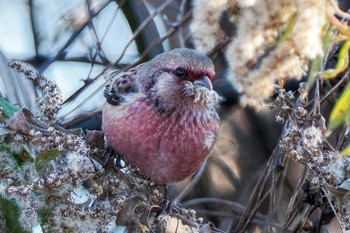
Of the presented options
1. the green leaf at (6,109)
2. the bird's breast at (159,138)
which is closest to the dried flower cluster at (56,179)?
the green leaf at (6,109)

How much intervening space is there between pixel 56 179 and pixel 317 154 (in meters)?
0.72

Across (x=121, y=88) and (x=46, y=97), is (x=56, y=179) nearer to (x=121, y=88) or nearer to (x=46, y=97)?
(x=46, y=97)

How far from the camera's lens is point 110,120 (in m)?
2.78

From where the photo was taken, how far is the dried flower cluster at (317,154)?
2.03 metres

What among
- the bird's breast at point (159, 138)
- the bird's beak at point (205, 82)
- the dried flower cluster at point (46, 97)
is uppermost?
the dried flower cluster at point (46, 97)

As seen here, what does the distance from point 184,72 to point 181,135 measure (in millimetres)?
242

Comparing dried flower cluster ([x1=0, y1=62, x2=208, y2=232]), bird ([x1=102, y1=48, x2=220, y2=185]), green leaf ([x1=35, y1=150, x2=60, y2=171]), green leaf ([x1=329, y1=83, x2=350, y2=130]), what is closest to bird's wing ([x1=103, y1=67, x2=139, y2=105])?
bird ([x1=102, y1=48, x2=220, y2=185])

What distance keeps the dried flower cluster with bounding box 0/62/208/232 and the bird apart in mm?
572

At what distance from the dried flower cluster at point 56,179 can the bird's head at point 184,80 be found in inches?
28.6

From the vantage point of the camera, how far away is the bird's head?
2752mm

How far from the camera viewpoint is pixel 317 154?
2.04 m

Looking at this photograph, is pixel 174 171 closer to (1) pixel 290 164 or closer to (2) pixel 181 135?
(2) pixel 181 135

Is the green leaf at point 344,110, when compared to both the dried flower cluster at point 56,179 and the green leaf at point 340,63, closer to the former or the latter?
the green leaf at point 340,63

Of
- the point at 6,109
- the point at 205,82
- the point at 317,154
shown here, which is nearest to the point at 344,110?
the point at 317,154
